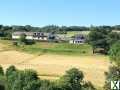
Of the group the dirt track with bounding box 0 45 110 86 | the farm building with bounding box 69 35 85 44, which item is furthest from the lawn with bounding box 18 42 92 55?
the farm building with bounding box 69 35 85 44

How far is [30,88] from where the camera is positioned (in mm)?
21703

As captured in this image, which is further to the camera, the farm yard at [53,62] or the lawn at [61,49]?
the lawn at [61,49]

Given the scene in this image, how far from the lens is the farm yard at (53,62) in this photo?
44.2 metres

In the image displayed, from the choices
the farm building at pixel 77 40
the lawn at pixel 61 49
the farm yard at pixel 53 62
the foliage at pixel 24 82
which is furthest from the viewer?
the farm building at pixel 77 40

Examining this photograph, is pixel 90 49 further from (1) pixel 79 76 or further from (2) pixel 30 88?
(2) pixel 30 88

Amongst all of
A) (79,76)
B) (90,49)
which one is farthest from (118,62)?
(90,49)

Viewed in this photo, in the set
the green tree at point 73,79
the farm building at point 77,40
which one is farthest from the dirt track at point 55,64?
the farm building at point 77,40

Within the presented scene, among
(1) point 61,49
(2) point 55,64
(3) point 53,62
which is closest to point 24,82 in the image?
(2) point 55,64

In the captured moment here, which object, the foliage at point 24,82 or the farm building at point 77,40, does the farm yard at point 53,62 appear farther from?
the farm building at point 77,40

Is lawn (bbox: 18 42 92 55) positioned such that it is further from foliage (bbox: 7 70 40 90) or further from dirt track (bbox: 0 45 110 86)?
foliage (bbox: 7 70 40 90)

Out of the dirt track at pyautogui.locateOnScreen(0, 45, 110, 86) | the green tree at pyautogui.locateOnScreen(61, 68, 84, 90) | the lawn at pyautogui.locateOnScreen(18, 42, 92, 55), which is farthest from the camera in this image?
the lawn at pyautogui.locateOnScreen(18, 42, 92, 55)

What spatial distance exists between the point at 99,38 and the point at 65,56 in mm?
16041

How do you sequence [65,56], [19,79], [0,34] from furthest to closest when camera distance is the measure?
[0,34]
[65,56]
[19,79]

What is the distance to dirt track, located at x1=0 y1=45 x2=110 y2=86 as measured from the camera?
149 feet
